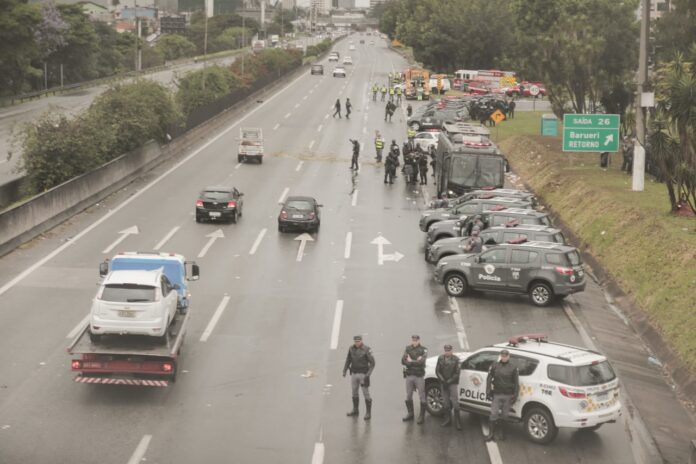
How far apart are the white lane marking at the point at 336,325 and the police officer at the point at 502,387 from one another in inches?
255

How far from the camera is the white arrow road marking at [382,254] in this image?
3484 centimetres

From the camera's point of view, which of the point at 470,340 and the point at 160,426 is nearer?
the point at 160,426

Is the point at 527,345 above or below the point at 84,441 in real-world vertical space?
above

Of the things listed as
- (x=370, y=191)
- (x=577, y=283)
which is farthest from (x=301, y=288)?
(x=370, y=191)

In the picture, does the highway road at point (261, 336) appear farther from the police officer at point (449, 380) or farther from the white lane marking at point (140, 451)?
the police officer at point (449, 380)

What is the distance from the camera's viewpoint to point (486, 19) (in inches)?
5079

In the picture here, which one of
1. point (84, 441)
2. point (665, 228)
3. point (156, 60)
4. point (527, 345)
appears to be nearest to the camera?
point (84, 441)

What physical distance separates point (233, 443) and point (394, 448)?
9.00ft

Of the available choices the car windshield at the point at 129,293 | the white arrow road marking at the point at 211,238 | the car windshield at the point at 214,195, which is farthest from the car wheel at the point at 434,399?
the car windshield at the point at 214,195

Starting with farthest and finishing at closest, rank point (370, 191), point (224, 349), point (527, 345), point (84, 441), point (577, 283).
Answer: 1. point (370, 191)
2. point (577, 283)
3. point (224, 349)
4. point (527, 345)
5. point (84, 441)

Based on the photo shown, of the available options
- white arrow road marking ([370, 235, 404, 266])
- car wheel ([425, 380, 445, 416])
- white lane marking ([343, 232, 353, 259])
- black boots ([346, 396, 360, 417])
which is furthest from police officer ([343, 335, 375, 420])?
white lane marking ([343, 232, 353, 259])

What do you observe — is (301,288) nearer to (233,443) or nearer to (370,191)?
(233,443)

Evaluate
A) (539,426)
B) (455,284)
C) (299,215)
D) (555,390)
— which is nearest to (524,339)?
(555,390)

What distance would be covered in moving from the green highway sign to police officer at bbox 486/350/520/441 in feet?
90.3
